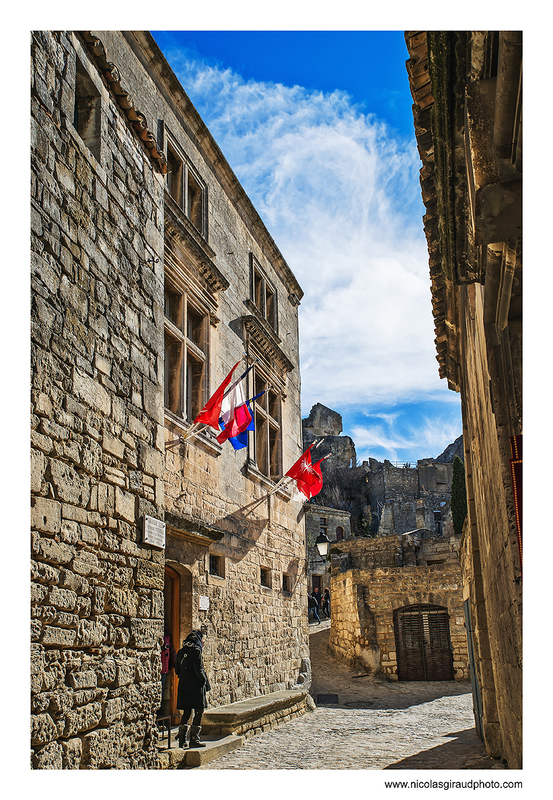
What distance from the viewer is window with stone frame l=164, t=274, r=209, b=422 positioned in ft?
28.5

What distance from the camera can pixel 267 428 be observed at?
1209 cm

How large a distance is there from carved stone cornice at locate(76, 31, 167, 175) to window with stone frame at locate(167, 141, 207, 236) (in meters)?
3.96

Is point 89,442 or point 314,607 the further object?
point 314,607

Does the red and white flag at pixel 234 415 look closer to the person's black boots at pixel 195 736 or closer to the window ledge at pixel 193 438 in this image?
the window ledge at pixel 193 438

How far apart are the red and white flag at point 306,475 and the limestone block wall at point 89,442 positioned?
645 centimetres

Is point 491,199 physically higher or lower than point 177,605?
higher

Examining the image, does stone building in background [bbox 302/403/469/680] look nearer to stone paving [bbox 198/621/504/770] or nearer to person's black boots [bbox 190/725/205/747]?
stone paving [bbox 198/621/504/770]

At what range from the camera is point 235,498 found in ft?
33.1

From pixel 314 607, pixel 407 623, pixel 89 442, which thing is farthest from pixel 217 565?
pixel 314 607

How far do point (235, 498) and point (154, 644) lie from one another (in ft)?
18.2

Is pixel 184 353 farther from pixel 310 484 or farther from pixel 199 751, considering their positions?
pixel 199 751

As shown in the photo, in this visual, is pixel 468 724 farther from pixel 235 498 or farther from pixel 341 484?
pixel 341 484

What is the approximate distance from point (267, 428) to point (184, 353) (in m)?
3.56
